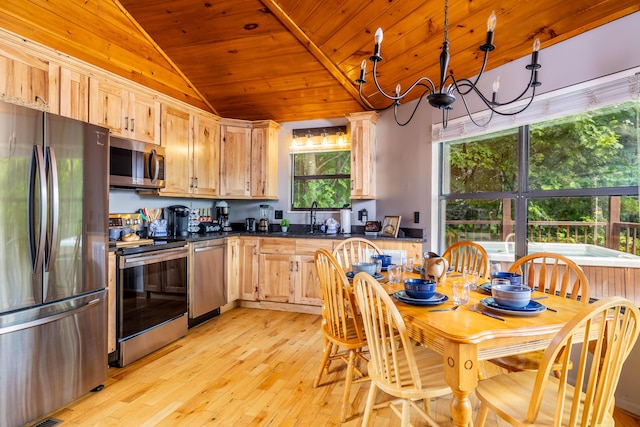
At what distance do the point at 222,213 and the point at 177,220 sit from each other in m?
0.73

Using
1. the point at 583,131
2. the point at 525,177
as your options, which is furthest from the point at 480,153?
the point at 583,131

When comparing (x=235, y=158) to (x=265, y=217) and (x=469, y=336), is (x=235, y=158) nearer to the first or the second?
(x=265, y=217)

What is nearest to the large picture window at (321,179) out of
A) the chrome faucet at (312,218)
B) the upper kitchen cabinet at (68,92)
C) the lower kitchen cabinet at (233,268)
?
the chrome faucet at (312,218)

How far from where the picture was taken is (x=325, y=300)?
222 cm

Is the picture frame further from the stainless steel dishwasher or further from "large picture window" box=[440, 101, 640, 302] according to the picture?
the stainless steel dishwasher

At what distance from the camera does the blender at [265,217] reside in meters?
4.54

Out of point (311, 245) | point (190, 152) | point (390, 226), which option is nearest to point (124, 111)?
point (190, 152)

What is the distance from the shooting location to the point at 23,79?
2305 millimetres

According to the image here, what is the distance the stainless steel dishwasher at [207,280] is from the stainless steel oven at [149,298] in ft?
0.50

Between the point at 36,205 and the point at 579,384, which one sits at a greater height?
the point at 36,205

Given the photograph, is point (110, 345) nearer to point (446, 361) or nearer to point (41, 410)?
point (41, 410)

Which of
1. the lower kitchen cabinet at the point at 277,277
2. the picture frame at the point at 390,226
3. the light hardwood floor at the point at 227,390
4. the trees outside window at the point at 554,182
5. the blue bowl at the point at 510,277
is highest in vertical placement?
the trees outside window at the point at 554,182

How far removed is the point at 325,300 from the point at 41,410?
1.71 m

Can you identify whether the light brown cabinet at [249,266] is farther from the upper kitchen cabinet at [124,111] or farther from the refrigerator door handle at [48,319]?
the refrigerator door handle at [48,319]
